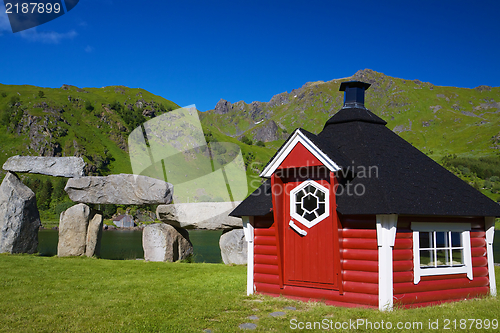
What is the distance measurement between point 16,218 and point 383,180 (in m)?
16.5

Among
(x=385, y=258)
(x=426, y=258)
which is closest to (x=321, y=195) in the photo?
(x=385, y=258)

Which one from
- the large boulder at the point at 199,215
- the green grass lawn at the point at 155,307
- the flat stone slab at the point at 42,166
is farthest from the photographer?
the flat stone slab at the point at 42,166

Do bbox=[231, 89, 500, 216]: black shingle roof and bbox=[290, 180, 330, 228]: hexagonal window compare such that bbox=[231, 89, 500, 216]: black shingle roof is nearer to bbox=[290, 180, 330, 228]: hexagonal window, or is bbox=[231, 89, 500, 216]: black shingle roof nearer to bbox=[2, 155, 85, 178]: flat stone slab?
bbox=[290, 180, 330, 228]: hexagonal window

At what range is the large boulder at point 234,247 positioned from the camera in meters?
17.0

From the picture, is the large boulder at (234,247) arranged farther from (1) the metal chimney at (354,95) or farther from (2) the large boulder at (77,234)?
(1) the metal chimney at (354,95)

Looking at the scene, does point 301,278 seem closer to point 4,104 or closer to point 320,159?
point 320,159

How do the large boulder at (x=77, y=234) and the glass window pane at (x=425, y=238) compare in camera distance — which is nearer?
the glass window pane at (x=425, y=238)

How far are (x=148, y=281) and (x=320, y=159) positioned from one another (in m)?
7.44

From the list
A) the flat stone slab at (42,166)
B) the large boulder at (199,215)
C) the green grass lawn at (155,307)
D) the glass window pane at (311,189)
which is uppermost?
the flat stone slab at (42,166)

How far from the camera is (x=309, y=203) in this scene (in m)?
8.98

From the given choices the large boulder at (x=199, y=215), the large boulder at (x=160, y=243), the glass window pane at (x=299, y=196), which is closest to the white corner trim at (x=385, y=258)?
the glass window pane at (x=299, y=196)

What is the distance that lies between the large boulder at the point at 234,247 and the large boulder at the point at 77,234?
6425mm

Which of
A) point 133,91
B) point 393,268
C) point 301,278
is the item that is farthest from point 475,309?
point 133,91

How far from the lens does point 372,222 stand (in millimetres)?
7969
